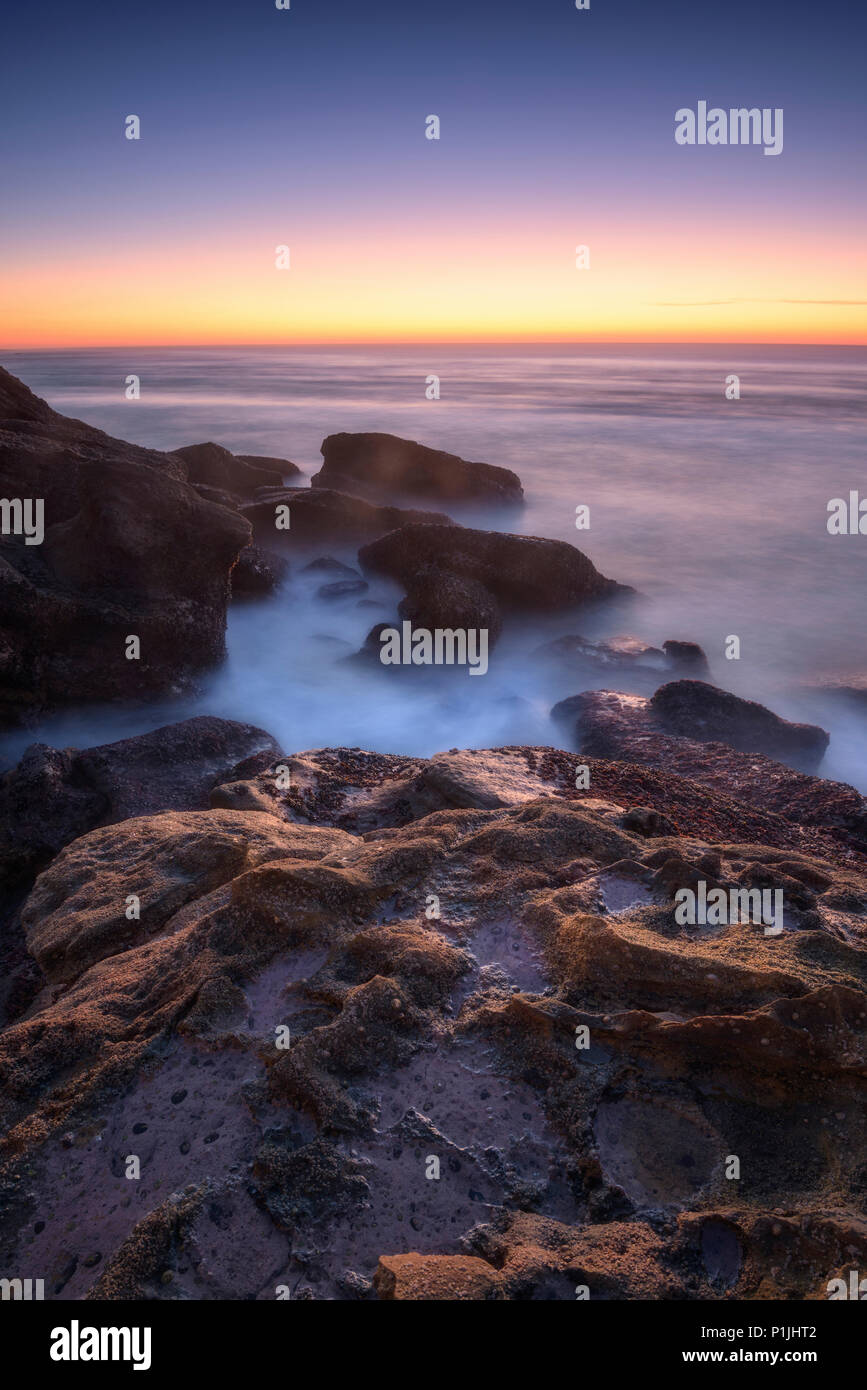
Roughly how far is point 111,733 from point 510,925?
25.8ft

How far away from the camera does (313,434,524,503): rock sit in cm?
2281

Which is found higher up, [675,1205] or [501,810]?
[501,810]

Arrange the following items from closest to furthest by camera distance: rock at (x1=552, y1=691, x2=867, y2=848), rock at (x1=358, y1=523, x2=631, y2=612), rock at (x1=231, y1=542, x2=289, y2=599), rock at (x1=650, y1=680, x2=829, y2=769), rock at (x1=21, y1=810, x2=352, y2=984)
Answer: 1. rock at (x1=21, y1=810, x2=352, y2=984)
2. rock at (x1=552, y1=691, x2=867, y2=848)
3. rock at (x1=650, y1=680, x2=829, y2=769)
4. rock at (x1=358, y1=523, x2=631, y2=612)
5. rock at (x1=231, y1=542, x2=289, y2=599)

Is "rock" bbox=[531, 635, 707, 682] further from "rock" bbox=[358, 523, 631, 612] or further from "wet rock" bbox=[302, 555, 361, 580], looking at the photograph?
"wet rock" bbox=[302, 555, 361, 580]

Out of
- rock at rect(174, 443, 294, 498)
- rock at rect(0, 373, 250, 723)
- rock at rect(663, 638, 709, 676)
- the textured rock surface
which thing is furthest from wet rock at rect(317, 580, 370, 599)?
the textured rock surface

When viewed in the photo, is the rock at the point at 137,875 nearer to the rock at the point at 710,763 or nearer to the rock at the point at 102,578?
the rock at the point at 710,763

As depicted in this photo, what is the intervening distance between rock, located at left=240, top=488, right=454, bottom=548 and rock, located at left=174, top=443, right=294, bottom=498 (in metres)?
2.86

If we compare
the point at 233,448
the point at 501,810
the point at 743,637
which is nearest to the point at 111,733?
the point at 501,810

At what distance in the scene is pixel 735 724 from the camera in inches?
392

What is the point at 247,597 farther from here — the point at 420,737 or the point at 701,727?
the point at 701,727

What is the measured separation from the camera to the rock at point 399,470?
74.8ft

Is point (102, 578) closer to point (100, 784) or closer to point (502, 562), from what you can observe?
point (100, 784)

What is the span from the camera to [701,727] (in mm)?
9734

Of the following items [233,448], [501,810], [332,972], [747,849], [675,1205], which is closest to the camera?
[675,1205]
